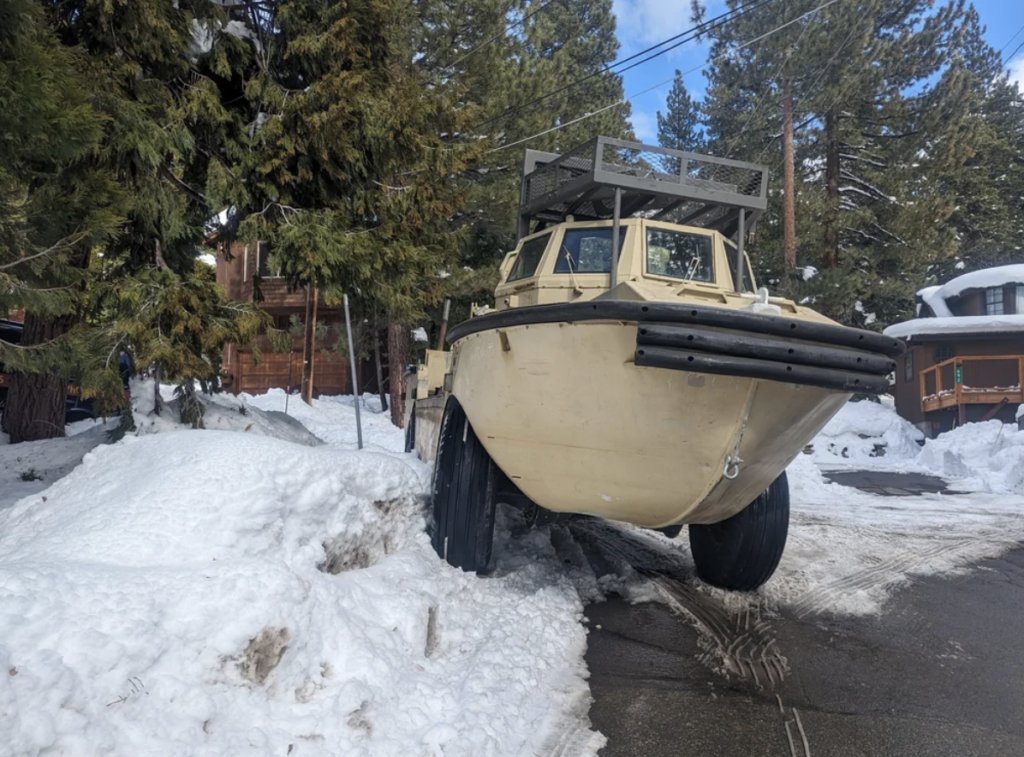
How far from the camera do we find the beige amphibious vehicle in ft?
10.6

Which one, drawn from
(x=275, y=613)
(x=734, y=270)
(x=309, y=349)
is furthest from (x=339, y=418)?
(x=275, y=613)

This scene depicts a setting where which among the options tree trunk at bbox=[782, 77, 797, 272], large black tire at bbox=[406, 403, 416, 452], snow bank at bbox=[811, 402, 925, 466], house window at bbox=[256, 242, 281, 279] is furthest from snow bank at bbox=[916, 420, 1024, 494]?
house window at bbox=[256, 242, 281, 279]

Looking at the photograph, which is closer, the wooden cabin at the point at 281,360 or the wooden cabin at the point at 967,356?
the wooden cabin at the point at 967,356

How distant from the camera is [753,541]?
440 cm

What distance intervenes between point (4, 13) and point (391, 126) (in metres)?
3.59

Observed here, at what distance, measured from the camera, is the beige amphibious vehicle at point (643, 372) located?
3.22m

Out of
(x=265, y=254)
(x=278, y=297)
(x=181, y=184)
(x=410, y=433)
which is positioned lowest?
(x=410, y=433)

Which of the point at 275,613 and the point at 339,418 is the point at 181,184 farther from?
the point at 339,418

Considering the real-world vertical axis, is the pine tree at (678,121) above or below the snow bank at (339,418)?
above

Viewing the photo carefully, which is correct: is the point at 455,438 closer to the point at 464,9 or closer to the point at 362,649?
the point at 362,649

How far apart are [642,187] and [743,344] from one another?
1.55m

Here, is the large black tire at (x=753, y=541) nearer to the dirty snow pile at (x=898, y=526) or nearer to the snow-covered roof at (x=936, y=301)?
the dirty snow pile at (x=898, y=526)

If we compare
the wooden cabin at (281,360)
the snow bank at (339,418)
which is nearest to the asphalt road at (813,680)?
the snow bank at (339,418)

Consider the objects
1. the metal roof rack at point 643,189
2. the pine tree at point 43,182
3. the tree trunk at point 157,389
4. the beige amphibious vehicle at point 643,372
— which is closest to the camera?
the pine tree at point 43,182
